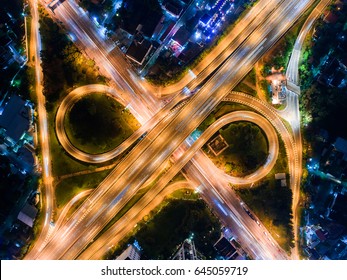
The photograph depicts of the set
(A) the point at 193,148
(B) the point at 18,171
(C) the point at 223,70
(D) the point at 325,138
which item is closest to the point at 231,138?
(A) the point at 193,148

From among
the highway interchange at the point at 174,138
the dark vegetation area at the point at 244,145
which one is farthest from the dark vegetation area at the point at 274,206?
the dark vegetation area at the point at 244,145

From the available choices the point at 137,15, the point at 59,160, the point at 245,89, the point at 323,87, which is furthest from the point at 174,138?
→ the point at 323,87

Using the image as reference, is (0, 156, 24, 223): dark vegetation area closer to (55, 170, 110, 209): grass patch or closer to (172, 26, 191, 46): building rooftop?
(55, 170, 110, 209): grass patch

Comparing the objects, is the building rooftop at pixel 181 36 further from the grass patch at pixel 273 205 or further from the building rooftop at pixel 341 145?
the building rooftop at pixel 341 145

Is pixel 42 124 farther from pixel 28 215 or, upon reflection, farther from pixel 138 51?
pixel 138 51

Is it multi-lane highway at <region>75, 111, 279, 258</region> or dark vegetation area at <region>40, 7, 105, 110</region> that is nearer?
dark vegetation area at <region>40, 7, 105, 110</region>

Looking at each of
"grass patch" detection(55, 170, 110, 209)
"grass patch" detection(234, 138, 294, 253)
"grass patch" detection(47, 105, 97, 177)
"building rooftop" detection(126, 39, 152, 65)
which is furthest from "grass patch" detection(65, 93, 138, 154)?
"grass patch" detection(234, 138, 294, 253)

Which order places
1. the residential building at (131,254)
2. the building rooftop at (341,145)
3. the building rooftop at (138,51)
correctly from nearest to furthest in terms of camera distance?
the residential building at (131,254), the building rooftop at (341,145), the building rooftop at (138,51)
